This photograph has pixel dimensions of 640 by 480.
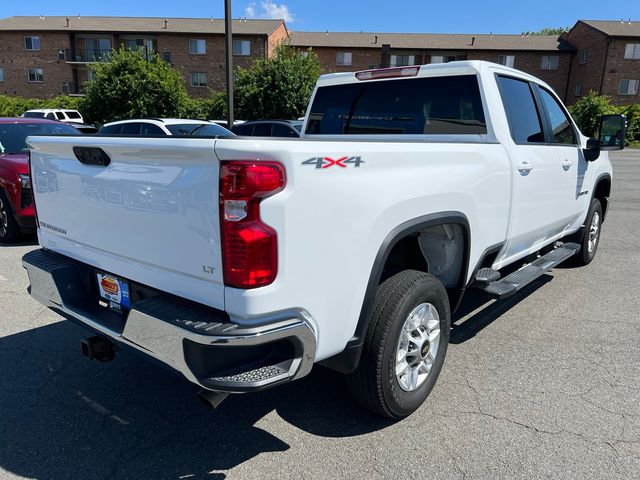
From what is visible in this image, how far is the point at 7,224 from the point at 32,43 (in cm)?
4804

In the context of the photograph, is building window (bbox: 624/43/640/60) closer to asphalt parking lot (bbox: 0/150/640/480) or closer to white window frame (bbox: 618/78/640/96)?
white window frame (bbox: 618/78/640/96)

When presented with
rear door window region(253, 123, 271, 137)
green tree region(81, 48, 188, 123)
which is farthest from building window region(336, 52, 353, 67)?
rear door window region(253, 123, 271, 137)

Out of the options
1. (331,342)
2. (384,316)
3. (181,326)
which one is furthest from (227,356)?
(384,316)

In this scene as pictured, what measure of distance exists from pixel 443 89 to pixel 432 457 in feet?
8.46

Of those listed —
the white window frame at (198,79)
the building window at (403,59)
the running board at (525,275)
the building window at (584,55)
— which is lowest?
the running board at (525,275)

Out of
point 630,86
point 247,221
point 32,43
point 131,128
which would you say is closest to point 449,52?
point 630,86

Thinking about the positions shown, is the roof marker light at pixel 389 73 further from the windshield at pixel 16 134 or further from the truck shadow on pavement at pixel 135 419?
the windshield at pixel 16 134

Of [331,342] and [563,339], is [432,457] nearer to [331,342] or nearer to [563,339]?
[331,342]

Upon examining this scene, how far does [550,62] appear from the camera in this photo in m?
47.2

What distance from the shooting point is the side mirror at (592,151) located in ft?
16.7

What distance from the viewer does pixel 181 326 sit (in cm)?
204

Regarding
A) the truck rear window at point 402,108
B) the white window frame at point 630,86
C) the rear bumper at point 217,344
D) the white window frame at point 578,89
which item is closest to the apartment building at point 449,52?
the white window frame at point 578,89

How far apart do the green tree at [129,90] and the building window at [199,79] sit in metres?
15.8

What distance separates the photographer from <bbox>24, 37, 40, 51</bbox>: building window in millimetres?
45312
